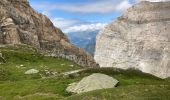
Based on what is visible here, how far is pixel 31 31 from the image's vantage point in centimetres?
16012

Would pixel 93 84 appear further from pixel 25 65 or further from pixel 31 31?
pixel 31 31

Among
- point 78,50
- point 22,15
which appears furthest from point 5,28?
point 78,50

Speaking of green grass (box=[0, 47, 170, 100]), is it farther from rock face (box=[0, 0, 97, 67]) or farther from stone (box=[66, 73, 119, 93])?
rock face (box=[0, 0, 97, 67])

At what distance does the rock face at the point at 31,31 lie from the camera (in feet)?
482

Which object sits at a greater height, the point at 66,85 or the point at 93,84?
the point at 93,84

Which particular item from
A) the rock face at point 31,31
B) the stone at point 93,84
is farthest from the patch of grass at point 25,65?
the rock face at point 31,31

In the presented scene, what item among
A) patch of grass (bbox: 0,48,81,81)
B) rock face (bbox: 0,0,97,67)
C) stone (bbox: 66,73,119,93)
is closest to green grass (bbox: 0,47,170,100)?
patch of grass (bbox: 0,48,81,81)

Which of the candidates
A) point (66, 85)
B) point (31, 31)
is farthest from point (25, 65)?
point (31, 31)

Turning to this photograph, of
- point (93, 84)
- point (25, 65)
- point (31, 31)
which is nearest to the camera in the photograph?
point (93, 84)

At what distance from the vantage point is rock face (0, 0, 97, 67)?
14688 centimetres

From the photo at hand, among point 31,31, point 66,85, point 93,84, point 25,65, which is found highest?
point 31,31

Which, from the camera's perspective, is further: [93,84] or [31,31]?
[31,31]

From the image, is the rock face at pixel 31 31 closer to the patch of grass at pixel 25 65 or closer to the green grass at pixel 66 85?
the patch of grass at pixel 25 65

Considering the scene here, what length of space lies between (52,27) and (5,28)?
34384mm
